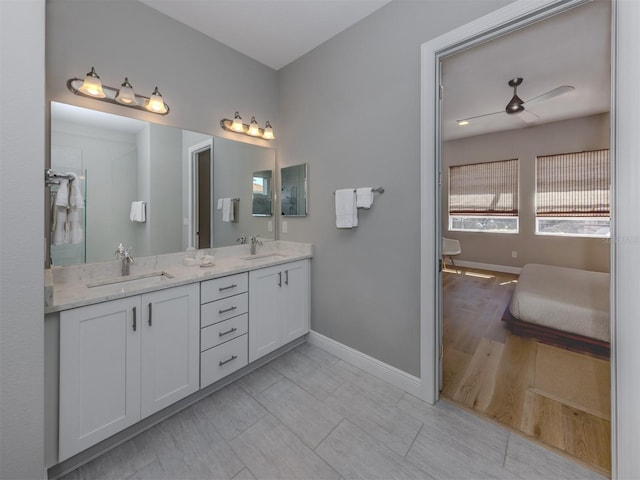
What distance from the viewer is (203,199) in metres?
2.30

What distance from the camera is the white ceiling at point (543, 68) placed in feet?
7.07

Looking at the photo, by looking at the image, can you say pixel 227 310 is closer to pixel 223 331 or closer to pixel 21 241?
pixel 223 331

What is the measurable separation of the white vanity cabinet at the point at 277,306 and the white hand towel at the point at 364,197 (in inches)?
32.1

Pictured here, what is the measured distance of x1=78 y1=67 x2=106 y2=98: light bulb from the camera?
63.0 inches

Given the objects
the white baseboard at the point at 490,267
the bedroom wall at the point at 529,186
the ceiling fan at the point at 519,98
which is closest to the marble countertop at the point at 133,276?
the ceiling fan at the point at 519,98

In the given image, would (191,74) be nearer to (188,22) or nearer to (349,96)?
(188,22)

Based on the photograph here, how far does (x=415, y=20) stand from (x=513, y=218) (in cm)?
494

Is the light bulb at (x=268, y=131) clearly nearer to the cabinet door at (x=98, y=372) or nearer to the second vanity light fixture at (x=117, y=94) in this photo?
the second vanity light fixture at (x=117, y=94)

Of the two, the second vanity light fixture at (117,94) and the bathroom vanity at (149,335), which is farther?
the second vanity light fixture at (117,94)

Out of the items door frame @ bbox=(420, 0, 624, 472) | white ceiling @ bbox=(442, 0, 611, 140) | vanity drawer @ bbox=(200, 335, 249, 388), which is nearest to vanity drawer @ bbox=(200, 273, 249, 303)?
vanity drawer @ bbox=(200, 335, 249, 388)

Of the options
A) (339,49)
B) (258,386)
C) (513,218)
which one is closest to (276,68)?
(339,49)

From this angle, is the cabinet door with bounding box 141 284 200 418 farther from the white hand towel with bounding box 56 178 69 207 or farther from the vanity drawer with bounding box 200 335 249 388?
the white hand towel with bounding box 56 178 69 207

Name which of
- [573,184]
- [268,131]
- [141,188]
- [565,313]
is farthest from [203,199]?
[573,184]

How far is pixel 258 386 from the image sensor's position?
1.94m
